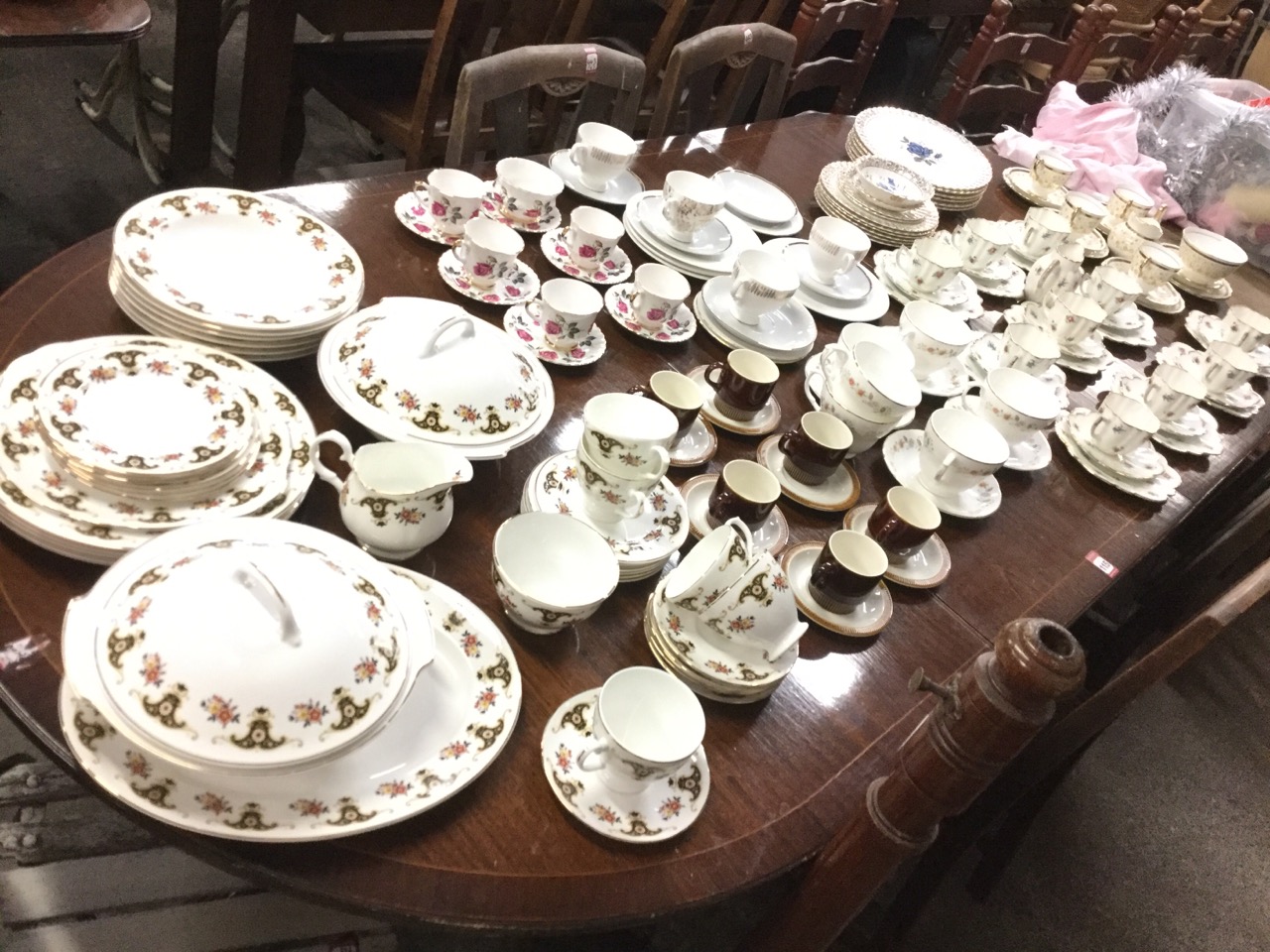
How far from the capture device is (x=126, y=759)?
603mm

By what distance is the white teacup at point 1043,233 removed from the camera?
169cm

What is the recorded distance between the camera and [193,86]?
218 cm

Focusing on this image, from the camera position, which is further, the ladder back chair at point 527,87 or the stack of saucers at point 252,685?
the ladder back chair at point 527,87

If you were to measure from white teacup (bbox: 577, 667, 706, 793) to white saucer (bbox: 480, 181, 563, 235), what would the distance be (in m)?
0.72

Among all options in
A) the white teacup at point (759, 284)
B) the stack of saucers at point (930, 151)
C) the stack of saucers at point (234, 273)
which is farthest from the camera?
the stack of saucers at point (930, 151)

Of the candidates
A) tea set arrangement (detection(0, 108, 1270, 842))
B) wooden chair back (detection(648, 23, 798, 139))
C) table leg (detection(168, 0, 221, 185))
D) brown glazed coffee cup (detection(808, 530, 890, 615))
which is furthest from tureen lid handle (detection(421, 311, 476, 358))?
table leg (detection(168, 0, 221, 185))

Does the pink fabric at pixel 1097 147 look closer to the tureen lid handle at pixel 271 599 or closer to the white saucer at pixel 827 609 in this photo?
the white saucer at pixel 827 609

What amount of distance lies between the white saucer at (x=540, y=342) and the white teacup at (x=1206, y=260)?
55.6 inches

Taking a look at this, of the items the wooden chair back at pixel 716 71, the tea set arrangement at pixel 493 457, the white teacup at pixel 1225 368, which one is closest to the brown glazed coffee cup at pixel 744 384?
the tea set arrangement at pixel 493 457

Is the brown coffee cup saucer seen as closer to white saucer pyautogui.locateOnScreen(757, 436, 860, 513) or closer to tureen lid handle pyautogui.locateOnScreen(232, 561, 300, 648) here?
white saucer pyautogui.locateOnScreen(757, 436, 860, 513)

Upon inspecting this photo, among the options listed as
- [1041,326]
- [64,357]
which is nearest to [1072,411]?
[1041,326]

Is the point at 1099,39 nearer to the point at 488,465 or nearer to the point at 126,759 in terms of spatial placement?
the point at 488,465

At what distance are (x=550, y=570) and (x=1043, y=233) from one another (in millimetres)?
1302

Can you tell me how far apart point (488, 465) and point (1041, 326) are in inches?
40.2
